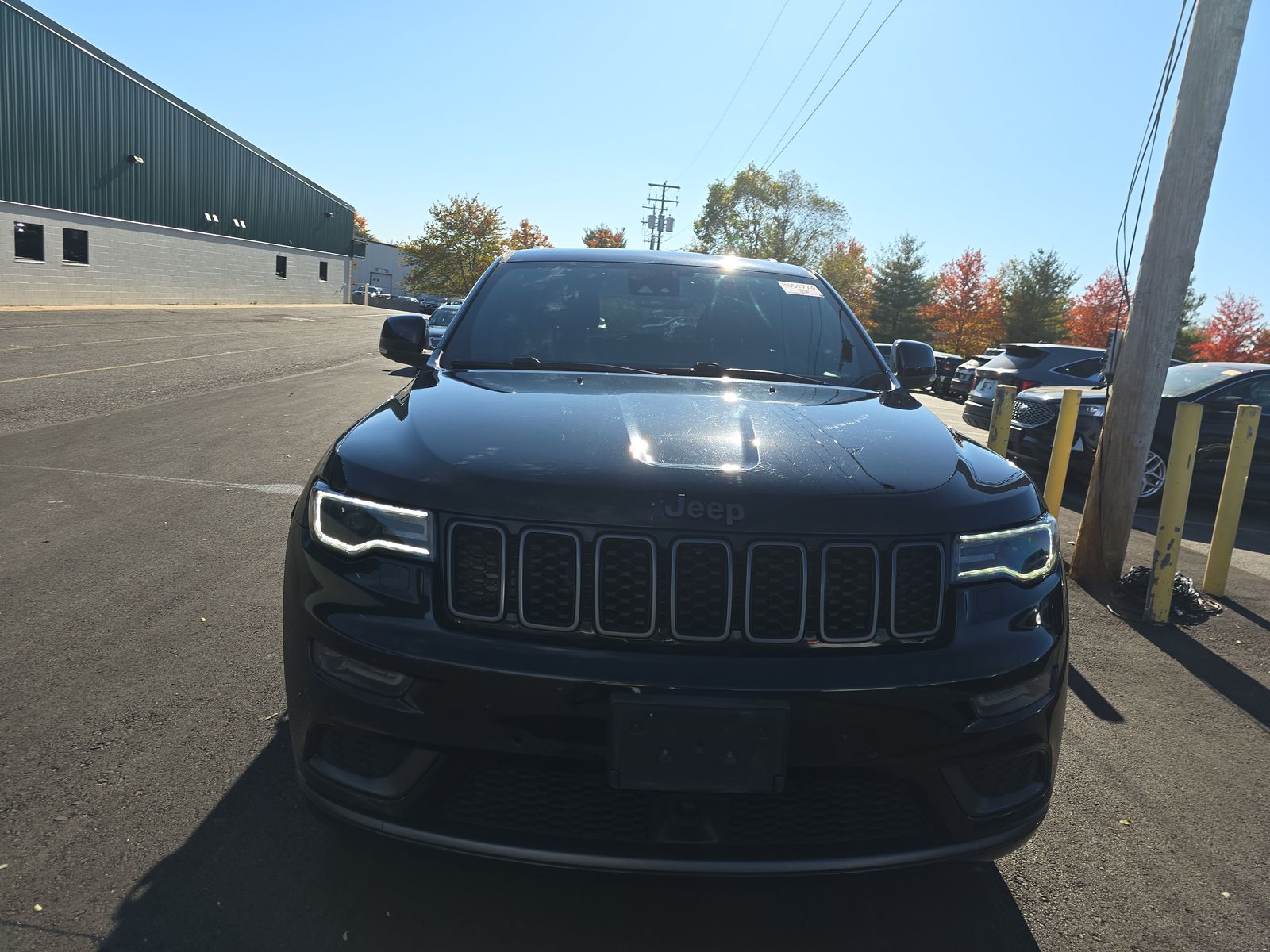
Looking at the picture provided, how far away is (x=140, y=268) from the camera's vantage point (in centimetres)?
3647

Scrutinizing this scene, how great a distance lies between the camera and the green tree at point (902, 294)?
5784 centimetres

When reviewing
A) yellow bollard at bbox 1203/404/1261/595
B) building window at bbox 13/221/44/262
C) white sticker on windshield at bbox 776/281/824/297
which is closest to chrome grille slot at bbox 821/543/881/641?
white sticker on windshield at bbox 776/281/824/297

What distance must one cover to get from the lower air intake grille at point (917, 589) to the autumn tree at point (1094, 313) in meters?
60.2

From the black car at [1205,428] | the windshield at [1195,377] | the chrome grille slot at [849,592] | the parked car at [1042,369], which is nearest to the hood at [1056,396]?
the black car at [1205,428]

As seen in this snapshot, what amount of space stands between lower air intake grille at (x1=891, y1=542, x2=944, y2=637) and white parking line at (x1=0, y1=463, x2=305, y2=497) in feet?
17.9

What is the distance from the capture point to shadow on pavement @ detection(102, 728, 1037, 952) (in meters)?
2.16

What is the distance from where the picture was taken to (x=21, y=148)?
29531 mm

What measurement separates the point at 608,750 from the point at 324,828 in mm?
1101

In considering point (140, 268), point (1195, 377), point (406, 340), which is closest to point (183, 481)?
point (406, 340)

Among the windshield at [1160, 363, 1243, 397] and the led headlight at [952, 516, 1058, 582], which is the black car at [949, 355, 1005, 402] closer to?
the windshield at [1160, 363, 1243, 397]

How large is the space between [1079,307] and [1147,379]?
5915 centimetres

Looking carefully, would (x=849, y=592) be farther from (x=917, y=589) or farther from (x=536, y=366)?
(x=536, y=366)

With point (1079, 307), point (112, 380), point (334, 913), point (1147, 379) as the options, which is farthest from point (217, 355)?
point (1079, 307)

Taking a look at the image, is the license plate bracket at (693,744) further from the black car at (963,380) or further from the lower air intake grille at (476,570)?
the black car at (963,380)
